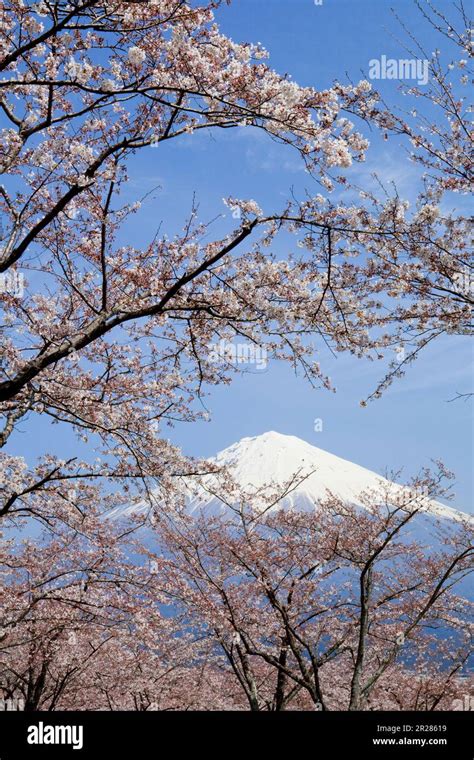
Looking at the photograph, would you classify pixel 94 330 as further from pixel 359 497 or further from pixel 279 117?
pixel 359 497

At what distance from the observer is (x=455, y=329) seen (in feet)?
Result: 21.7

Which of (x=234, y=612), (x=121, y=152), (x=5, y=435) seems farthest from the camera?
(x=234, y=612)

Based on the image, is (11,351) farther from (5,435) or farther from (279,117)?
(279,117)

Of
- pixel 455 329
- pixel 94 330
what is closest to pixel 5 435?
pixel 94 330

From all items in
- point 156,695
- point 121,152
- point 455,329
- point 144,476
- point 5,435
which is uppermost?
point 121,152

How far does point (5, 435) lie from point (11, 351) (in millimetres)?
1273

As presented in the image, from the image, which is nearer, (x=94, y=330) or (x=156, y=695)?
(x=94, y=330)

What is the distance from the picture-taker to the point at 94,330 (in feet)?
18.4
